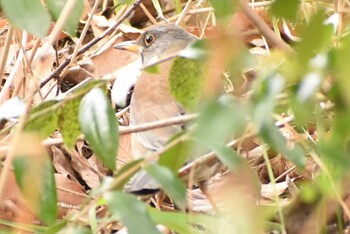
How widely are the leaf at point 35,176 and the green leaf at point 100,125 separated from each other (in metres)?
0.10

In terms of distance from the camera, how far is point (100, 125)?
192 centimetres

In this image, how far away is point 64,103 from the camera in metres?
2.08

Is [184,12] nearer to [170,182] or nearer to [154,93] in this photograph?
[154,93]

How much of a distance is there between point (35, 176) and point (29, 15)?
14.4 inches

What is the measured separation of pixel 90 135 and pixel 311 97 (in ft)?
1.72

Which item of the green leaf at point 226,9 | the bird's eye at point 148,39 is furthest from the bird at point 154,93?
the green leaf at point 226,9

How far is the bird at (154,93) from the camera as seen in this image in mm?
4086

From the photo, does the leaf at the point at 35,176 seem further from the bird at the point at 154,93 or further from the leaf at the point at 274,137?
the bird at the point at 154,93

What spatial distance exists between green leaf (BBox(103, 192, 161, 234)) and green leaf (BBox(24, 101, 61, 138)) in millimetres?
357

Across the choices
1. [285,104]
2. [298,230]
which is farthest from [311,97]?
[298,230]

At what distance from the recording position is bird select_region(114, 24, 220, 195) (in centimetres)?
409

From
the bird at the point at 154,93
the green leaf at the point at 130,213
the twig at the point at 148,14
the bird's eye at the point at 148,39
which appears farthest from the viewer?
the bird's eye at the point at 148,39

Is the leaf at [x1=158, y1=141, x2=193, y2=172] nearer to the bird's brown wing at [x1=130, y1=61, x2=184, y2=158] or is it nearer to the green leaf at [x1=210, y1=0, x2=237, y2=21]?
the green leaf at [x1=210, y1=0, x2=237, y2=21]

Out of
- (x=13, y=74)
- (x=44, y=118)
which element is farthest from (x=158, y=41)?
(x=44, y=118)
